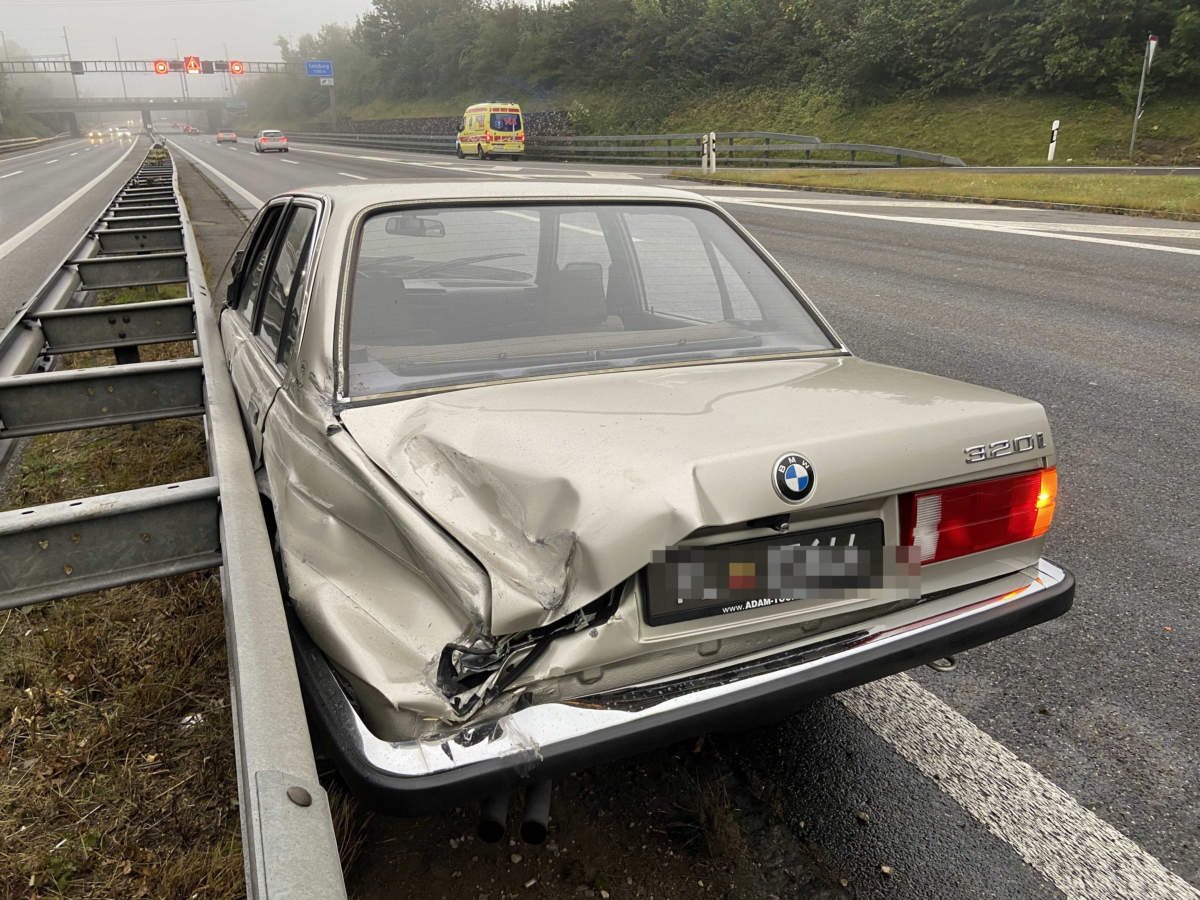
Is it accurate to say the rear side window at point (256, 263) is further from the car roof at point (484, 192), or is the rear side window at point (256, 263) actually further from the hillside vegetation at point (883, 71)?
the hillside vegetation at point (883, 71)

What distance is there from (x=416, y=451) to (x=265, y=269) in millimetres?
1839

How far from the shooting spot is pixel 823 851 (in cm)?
202

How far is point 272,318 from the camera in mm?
2957

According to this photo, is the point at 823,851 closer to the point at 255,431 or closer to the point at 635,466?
the point at 635,466

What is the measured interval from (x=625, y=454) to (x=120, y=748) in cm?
167

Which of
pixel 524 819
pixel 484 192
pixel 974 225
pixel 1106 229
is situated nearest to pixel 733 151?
pixel 974 225

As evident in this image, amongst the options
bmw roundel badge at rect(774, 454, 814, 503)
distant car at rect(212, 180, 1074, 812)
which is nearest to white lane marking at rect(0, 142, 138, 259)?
distant car at rect(212, 180, 1074, 812)

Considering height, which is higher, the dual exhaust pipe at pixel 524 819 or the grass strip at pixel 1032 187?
the grass strip at pixel 1032 187

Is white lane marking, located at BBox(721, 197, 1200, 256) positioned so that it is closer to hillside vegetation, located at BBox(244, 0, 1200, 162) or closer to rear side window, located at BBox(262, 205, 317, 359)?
rear side window, located at BBox(262, 205, 317, 359)

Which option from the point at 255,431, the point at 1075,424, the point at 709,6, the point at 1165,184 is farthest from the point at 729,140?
the point at 255,431

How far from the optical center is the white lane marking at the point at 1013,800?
1.93 metres

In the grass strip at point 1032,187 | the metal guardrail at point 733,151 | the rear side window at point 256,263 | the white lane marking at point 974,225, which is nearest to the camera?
the rear side window at point 256,263

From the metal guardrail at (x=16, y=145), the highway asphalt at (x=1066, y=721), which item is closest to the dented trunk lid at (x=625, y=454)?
the highway asphalt at (x=1066, y=721)

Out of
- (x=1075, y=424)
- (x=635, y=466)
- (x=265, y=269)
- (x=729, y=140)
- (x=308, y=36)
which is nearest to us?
(x=635, y=466)
